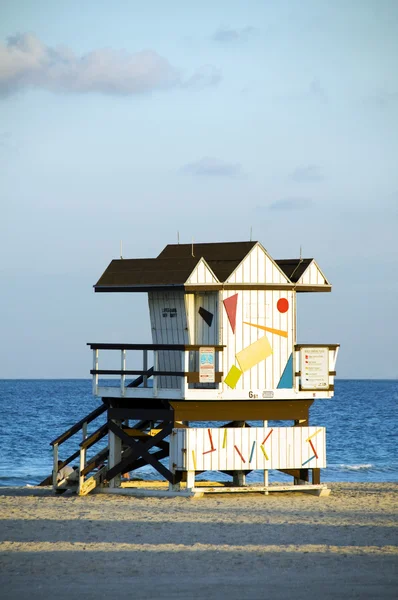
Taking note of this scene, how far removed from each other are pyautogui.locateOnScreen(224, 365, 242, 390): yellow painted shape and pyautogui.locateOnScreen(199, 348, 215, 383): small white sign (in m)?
0.38

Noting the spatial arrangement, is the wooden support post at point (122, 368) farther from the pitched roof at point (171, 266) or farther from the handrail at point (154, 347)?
the pitched roof at point (171, 266)

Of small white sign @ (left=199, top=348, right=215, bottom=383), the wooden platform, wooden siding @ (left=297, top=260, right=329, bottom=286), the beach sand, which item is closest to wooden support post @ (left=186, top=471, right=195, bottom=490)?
the wooden platform

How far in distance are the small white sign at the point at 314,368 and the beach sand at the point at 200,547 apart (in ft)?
7.74

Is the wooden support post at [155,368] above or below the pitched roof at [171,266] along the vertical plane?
below

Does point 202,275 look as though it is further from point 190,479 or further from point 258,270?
point 190,479

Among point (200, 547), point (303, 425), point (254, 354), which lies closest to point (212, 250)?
point (254, 354)

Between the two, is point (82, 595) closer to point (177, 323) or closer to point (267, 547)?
point (267, 547)

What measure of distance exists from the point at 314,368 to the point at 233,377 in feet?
6.27

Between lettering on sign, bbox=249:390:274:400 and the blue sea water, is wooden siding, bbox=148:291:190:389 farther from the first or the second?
the blue sea water

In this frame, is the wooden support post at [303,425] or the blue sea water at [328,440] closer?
the wooden support post at [303,425]

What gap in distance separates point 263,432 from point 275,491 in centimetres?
165

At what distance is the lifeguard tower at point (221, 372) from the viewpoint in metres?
21.3

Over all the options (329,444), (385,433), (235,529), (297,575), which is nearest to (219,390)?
(235,529)

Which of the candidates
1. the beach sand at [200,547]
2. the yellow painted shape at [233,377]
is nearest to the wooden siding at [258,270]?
the yellow painted shape at [233,377]
